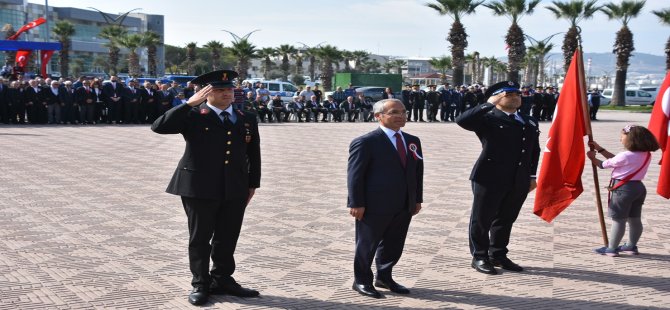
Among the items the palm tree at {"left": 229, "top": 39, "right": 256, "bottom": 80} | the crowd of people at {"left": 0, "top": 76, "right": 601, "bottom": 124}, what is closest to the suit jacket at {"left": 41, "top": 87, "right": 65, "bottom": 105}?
A: the crowd of people at {"left": 0, "top": 76, "right": 601, "bottom": 124}

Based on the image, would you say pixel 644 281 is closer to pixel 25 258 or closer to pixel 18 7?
pixel 25 258

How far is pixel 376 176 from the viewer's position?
570cm

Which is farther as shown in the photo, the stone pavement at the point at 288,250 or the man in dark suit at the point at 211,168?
the stone pavement at the point at 288,250

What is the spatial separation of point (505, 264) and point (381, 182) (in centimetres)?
178

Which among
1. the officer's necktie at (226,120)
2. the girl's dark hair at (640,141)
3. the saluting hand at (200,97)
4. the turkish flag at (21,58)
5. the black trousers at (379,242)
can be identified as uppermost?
the turkish flag at (21,58)

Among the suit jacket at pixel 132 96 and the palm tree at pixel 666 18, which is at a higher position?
the palm tree at pixel 666 18

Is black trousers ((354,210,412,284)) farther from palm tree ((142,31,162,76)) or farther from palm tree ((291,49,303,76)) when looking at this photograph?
palm tree ((291,49,303,76))

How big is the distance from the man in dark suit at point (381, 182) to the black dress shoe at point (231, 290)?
0.85 metres

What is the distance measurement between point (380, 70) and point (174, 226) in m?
114

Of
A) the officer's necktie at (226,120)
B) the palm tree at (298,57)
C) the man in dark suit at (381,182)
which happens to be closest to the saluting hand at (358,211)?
the man in dark suit at (381,182)

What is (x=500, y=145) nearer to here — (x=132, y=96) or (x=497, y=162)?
(x=497, y=162)

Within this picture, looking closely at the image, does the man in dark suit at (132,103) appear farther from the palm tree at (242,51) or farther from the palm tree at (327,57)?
the palm tree at (327,57)

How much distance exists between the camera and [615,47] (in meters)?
49.4

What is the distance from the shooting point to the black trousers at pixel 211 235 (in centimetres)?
557
